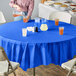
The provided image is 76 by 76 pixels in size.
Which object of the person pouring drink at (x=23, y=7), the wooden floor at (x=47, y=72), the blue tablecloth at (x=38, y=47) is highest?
the person pouring drink at (x=23, y=7)

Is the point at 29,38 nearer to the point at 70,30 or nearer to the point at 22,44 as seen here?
the point at 22,44

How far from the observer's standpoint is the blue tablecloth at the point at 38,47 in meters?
2.56

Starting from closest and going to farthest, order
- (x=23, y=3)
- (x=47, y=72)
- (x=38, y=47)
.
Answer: (x=38, y=47) → (x=47, y=72) → (x=23, y=3)

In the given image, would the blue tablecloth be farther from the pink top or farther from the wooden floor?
the pink top

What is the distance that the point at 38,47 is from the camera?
101 inches

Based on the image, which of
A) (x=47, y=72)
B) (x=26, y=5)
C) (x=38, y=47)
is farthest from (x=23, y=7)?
(x=38, y=47)

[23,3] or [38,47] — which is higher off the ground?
[23,3]

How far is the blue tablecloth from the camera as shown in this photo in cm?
256

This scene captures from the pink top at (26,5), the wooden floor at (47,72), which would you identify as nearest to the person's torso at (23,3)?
the pink top at (26,5)

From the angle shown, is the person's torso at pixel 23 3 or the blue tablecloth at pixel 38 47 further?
the person's torso at pixel 23 3

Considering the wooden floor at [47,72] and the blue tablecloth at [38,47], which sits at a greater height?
the blue tablecloth at [38,47]

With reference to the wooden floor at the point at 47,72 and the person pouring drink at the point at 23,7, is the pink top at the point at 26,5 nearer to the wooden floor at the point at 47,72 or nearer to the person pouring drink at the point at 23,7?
the person pouring drink at the point at 23,7

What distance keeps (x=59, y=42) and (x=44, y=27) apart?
0.54 m

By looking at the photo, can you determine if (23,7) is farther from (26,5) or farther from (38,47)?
(38,47)
